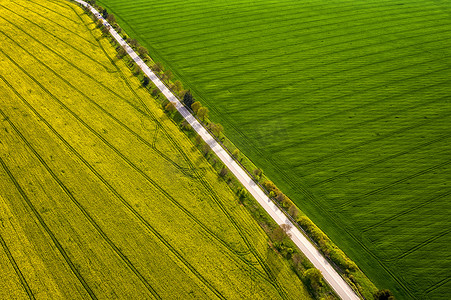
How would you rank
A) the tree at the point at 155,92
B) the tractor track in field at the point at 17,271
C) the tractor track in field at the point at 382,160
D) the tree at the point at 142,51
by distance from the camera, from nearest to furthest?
the tractor track in field at the point at 17,271 → the tractor track in field at the point at 382,160 → the tree at the point at 155,92 → the tree at the point at 142,51

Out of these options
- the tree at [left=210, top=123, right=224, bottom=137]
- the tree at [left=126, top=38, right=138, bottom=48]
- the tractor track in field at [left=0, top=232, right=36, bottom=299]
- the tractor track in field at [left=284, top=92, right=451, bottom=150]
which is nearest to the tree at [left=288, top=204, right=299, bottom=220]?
the tractor track in field at [left=284, top=92, right=451, bottom=150]

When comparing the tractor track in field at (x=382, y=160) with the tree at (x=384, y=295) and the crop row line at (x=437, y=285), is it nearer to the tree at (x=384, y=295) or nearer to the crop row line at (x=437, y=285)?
the tree at (x=384, y=295)

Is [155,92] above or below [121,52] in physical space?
below

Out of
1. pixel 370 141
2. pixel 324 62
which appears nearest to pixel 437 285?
pixel 370 141

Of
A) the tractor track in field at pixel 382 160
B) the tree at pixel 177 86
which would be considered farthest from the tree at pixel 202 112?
the tractor track in field at pixel 382 160

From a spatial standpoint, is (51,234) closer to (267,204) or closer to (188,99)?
(267,204)

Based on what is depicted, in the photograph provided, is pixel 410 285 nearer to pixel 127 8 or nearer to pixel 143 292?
pixel 143 292

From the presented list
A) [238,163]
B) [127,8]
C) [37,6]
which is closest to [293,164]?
[238,163]
